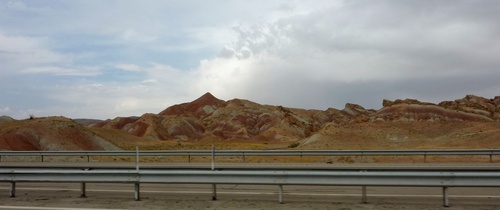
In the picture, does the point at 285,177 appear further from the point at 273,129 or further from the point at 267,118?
the point at 267,118

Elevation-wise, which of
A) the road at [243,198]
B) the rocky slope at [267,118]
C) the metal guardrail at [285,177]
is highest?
the rocky slope at [267,118]

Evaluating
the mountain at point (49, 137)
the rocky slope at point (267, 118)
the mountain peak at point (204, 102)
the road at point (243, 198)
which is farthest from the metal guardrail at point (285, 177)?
the mountain peak at point (204, 102)

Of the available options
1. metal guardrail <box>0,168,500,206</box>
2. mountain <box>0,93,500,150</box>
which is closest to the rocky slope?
mountain <box>0,93,500,150</box>

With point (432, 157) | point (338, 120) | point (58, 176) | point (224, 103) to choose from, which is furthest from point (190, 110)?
point (58, 176)

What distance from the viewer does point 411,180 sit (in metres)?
10.3

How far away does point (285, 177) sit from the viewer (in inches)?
427

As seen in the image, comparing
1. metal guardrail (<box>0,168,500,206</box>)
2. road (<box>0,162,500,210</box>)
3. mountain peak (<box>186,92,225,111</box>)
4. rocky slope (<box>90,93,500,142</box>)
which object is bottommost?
road (<box>0,162,500,210</box>)

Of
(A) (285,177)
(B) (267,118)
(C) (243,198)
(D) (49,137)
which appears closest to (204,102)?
(B) (267,118)

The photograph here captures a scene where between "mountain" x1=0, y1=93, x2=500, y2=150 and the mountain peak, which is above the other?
the mountain peak

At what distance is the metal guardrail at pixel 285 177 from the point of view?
402 inches

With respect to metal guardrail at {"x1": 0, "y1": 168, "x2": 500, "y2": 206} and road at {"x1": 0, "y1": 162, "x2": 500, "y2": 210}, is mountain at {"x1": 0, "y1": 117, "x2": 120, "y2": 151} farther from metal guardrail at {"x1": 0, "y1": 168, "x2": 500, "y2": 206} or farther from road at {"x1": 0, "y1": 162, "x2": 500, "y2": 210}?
metal guardrail at {"x1": 0, "y1": 168, "x2": 500, "y2": 206}

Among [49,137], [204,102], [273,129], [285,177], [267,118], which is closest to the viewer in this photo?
[285,177]

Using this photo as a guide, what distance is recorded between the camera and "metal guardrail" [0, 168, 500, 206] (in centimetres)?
1020

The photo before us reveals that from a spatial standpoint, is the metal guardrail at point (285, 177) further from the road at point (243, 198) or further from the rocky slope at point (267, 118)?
the rocky slope at point (267, 118)
